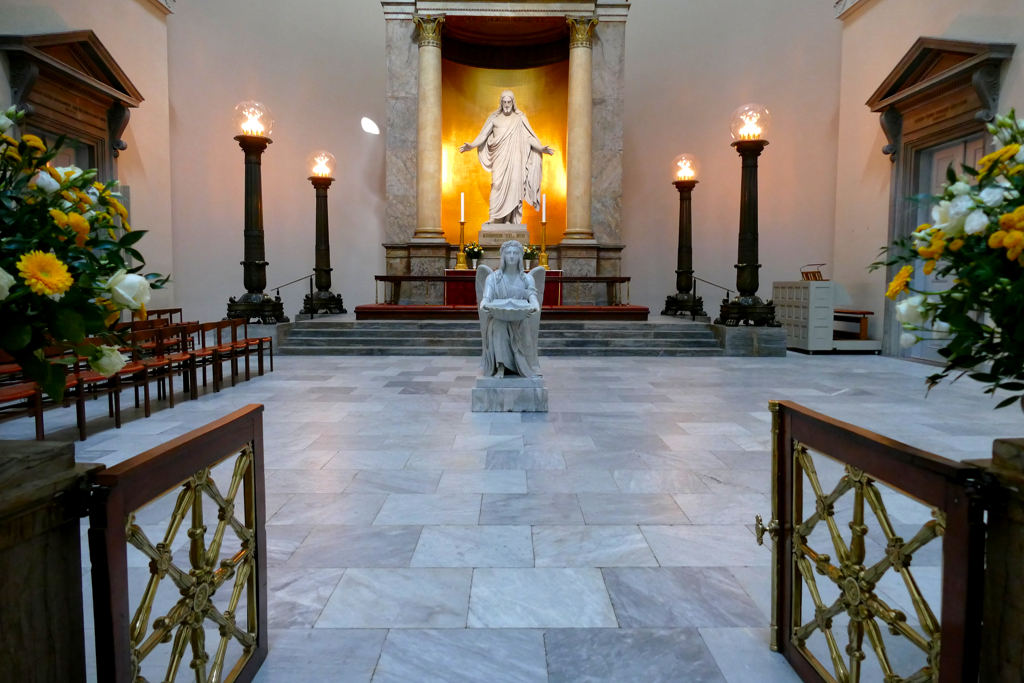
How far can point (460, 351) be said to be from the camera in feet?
39.0

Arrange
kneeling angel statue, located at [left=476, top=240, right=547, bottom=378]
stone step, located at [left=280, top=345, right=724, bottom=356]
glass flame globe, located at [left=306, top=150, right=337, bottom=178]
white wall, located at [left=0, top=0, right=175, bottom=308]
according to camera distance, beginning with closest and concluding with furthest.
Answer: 1. kneeling angel statue, located at [left=476, top=240, right=547, bottom=378]
2. stone step, located at [left=280, top=345, right=724, bottom=356]
3. white wall, located at [left=0, top=0, right=175, bottom=308]
4. glass flame globe, located at [left=306, top=150, right=337, bottom=178]

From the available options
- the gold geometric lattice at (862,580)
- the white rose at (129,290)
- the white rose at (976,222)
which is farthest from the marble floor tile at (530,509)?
the white rose at (976,222)

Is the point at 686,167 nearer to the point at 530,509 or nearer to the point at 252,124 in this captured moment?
the point at 252,124

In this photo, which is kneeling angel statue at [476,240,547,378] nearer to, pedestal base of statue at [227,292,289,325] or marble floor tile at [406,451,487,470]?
marble floor tile at [406,451,487,470]

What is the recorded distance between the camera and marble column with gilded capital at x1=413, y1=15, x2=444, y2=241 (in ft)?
50.2

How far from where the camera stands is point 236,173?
54.2ft

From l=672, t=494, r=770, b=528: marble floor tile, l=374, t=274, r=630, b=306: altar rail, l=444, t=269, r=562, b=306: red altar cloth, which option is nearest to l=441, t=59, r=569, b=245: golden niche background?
l=374, t=274, r=630, b=306: altar rail

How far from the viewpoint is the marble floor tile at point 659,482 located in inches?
173

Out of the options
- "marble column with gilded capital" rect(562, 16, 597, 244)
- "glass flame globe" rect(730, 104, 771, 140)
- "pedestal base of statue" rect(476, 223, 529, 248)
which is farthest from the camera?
"pedestal base of statue" rect(476, 223, 529, 248)

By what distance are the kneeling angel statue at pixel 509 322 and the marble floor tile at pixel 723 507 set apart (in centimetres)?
314

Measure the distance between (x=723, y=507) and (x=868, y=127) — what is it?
13.2 m

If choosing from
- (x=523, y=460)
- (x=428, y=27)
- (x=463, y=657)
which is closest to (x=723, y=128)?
(x=428, y=27)

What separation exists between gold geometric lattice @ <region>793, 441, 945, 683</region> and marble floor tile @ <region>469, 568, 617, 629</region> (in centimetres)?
83

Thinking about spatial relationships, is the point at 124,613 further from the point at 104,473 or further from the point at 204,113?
the point at 204,113
